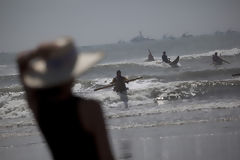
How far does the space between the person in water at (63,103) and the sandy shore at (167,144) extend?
5.10 metres

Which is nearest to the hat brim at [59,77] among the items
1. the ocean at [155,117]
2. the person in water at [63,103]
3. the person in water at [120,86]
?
the person in water at [63,103]

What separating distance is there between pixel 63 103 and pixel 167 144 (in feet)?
20.2

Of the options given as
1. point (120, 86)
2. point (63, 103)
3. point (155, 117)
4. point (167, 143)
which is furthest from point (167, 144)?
point (120, 86)

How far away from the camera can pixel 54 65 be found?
1.64 metres

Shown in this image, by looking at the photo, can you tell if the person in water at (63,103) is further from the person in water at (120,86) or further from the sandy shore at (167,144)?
the person in water at (120,86)

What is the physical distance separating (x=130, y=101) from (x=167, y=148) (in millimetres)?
9307

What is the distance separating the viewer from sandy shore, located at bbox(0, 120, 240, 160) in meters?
6.80

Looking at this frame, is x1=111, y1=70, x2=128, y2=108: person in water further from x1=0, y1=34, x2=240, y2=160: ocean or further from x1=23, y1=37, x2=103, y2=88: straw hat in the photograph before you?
x1=23, y1=37, x2=103, y2=88: straw hat

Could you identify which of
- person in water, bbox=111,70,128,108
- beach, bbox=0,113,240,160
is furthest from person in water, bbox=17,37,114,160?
person in water, bbox=111,70,128,108

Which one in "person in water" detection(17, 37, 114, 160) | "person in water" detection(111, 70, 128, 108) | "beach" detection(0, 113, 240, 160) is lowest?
"person in water" detection(111, 70, 128, 108)

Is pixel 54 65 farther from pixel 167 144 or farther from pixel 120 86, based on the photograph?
pixel 120 86

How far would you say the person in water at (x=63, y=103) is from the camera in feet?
5.38

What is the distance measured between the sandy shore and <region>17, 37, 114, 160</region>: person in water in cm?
510

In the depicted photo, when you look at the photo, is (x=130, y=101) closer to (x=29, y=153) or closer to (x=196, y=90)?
(x=196, y=90)
